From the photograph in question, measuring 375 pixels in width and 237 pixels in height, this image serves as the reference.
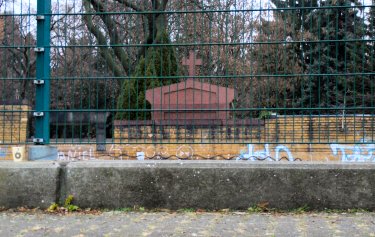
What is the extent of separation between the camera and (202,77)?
226 inches

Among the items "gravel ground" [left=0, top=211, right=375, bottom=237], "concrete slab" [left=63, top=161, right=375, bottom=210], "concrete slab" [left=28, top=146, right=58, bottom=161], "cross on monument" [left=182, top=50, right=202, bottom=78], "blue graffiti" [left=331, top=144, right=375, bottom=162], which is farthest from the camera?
"blue graffiti" [left=331, top=144, right=375, bottom=162]

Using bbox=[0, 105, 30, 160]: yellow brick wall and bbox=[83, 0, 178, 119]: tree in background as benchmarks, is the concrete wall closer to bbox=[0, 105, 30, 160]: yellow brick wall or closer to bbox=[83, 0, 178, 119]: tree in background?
bbox=[0, 105, 30, 160]: yellow brick wall

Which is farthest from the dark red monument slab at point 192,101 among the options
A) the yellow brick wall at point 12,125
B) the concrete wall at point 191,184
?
the yellow brick wall at point 12,125

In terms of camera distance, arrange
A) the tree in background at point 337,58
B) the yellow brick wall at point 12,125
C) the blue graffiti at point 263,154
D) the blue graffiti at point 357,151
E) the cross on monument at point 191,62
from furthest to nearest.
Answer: the blue graffiti at point 263,154
the blue graffiti at point 357,151
the cross on monument at point 191,62
the yellow brick wall at point 12,125
the tree in background at point 337,58

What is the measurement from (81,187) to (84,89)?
51.5 inches

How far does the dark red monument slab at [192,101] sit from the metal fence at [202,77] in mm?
19

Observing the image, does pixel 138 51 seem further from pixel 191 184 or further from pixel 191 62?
pixel 191 184

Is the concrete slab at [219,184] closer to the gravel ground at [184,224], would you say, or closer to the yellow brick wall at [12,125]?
the gravel ground at [184,224]

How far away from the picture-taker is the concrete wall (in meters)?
5.13

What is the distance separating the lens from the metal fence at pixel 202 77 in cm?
559

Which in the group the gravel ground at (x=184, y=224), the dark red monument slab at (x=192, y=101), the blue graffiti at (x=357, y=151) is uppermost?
the dark red monument slab at (x=192, y=101)

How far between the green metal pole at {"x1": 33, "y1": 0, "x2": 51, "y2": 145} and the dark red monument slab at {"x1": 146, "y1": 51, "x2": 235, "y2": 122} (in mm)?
1307

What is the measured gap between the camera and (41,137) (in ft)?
18.7

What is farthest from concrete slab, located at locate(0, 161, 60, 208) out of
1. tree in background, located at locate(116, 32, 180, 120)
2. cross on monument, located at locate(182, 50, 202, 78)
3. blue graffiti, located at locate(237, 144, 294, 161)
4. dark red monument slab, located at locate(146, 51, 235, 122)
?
blue graffiti, located at locate(237, 144, 294, 161)
